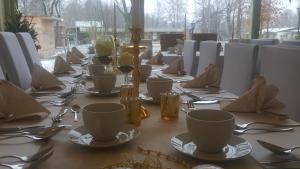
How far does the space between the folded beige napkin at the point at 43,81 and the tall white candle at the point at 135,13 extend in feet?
1.97

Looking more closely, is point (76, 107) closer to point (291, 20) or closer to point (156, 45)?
point (156, 45)

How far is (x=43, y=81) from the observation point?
147cm

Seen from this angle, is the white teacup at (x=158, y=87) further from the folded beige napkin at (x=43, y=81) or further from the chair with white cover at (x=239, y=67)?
the chair with white cover at (x=239, y=67)

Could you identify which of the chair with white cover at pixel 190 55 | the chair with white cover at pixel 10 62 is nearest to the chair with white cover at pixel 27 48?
the chair with white cover at pixel 10 62

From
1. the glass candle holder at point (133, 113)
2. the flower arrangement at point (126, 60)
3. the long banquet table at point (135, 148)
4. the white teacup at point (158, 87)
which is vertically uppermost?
the flower arrangement at point (126, 60)

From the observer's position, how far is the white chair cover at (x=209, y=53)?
229 cm

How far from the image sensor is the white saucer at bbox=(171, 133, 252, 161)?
65 cm

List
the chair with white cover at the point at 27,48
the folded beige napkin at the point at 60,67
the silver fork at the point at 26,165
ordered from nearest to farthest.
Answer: the silver fork at the point at 26,165, the folded beige napkin at the point at 60,67, the chair with white cover at the point at 27,48

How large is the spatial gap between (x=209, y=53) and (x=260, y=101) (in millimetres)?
1386

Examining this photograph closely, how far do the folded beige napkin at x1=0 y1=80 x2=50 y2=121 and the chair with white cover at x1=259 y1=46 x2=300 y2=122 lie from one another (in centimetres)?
96

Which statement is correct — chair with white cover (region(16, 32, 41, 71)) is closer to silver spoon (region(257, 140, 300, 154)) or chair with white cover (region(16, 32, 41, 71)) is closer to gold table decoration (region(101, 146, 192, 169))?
gold table decoration (region(101, 146, 192, 169))

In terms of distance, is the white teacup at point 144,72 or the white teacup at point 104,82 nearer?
the white teacup at point 104,82

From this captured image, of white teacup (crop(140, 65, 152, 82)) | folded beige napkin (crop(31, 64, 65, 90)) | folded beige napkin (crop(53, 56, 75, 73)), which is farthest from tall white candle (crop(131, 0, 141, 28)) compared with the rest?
folded beige napkin (crop(53, 56, 75, 73))

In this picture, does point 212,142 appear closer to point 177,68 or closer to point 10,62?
point 177,68
